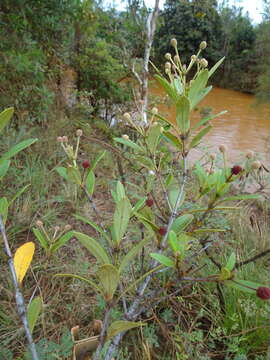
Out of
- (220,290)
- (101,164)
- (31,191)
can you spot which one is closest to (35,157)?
(31,191)

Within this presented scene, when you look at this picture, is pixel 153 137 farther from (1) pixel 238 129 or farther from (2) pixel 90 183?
(1) pixel 238 129

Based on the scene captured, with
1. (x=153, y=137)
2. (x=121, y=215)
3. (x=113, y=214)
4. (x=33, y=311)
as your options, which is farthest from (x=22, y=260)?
(x=113, y=214)

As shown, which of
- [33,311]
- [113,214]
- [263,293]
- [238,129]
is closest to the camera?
[263,293]

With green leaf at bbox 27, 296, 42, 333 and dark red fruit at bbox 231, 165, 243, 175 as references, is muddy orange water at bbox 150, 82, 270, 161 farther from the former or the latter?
green leaf at bbox 27, 296, 42, 333

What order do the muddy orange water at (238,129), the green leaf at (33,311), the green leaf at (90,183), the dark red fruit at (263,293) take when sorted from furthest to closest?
the muddy orange water at (238,129), the green leaf at (90,183), the green leaf at (33,311), the dark red fruit at (263,293)

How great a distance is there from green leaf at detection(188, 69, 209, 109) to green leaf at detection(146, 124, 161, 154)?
7 centimetres

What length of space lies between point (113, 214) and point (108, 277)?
1.36 metres

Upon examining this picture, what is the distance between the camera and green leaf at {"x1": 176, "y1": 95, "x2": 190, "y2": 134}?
43 centimetres

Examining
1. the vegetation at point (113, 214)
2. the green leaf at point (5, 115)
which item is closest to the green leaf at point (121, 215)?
the vegetation at point (113, 214)

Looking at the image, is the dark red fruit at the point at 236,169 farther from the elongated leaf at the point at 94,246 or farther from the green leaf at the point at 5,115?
the green leaf at the point at 5,115

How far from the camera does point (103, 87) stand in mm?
3199

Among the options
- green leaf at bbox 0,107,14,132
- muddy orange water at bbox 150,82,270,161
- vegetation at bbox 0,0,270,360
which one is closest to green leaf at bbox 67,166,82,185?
vegetation at bbox 0,0,270,360

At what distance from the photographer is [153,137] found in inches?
20.3

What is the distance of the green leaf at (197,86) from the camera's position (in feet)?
1.47
